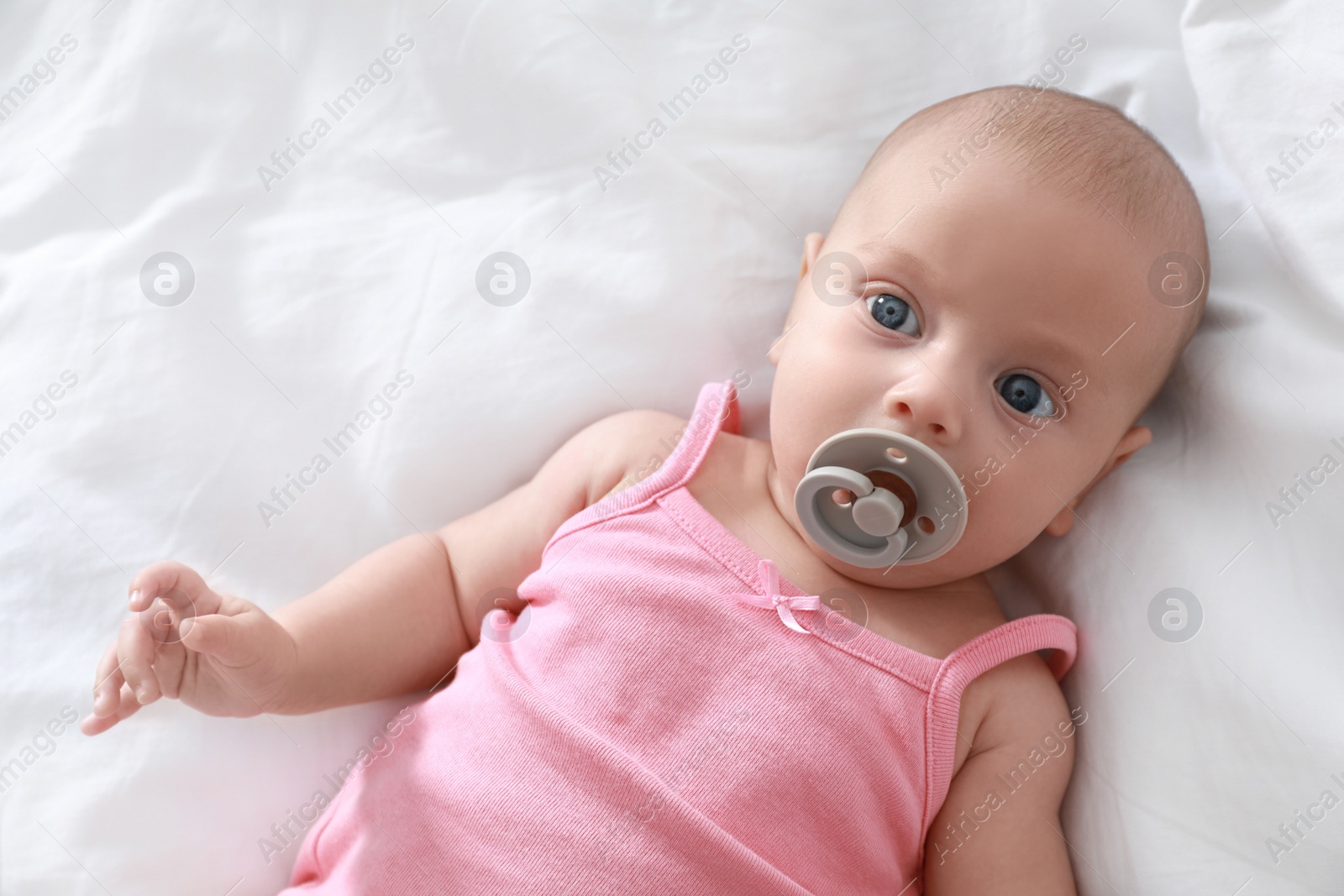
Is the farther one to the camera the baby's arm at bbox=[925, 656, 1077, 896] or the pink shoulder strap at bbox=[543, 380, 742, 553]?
the pink shoulder strap at bbox=[543, 380, 742, 553]

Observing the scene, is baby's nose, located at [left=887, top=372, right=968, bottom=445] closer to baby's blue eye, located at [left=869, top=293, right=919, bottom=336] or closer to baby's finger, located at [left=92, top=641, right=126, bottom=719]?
baby's blue eye, located at [left=869, top=293, right=919, bottom=336]

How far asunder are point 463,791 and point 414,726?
0.14m

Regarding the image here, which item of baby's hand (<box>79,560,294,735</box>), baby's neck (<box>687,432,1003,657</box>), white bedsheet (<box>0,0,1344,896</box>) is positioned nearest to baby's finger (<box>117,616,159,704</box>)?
baby's hand (<box>79,560,294,735</box>)

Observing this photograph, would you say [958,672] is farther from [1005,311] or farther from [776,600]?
[1005,311]

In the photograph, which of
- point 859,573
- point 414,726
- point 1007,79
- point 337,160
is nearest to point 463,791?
point 414,726

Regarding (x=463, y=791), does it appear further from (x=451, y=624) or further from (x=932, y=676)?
(x=932, y=676)

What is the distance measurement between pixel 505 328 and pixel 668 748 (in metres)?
0.65

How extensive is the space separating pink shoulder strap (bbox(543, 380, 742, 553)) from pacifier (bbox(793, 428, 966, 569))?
199 millimetres

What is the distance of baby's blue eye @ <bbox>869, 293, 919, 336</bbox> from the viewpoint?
47.7 inches

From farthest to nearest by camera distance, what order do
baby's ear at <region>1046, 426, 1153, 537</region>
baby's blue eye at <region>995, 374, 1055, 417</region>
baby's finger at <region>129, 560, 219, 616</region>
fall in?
1. baby's ear at <region>1046, 426, 1153, 537</region>
2. baby's blue eye at <region>995, 374, 1055, 417</region>
3. baby's finger at <region>129, 560, 219, 616</region>

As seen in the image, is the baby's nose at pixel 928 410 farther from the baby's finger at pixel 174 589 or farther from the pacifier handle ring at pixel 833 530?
the baby's finger at pixel 174 589

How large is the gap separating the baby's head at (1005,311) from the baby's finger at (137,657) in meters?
0.76

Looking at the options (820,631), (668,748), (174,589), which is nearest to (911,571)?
(820,631)

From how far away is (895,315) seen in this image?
122 cm
